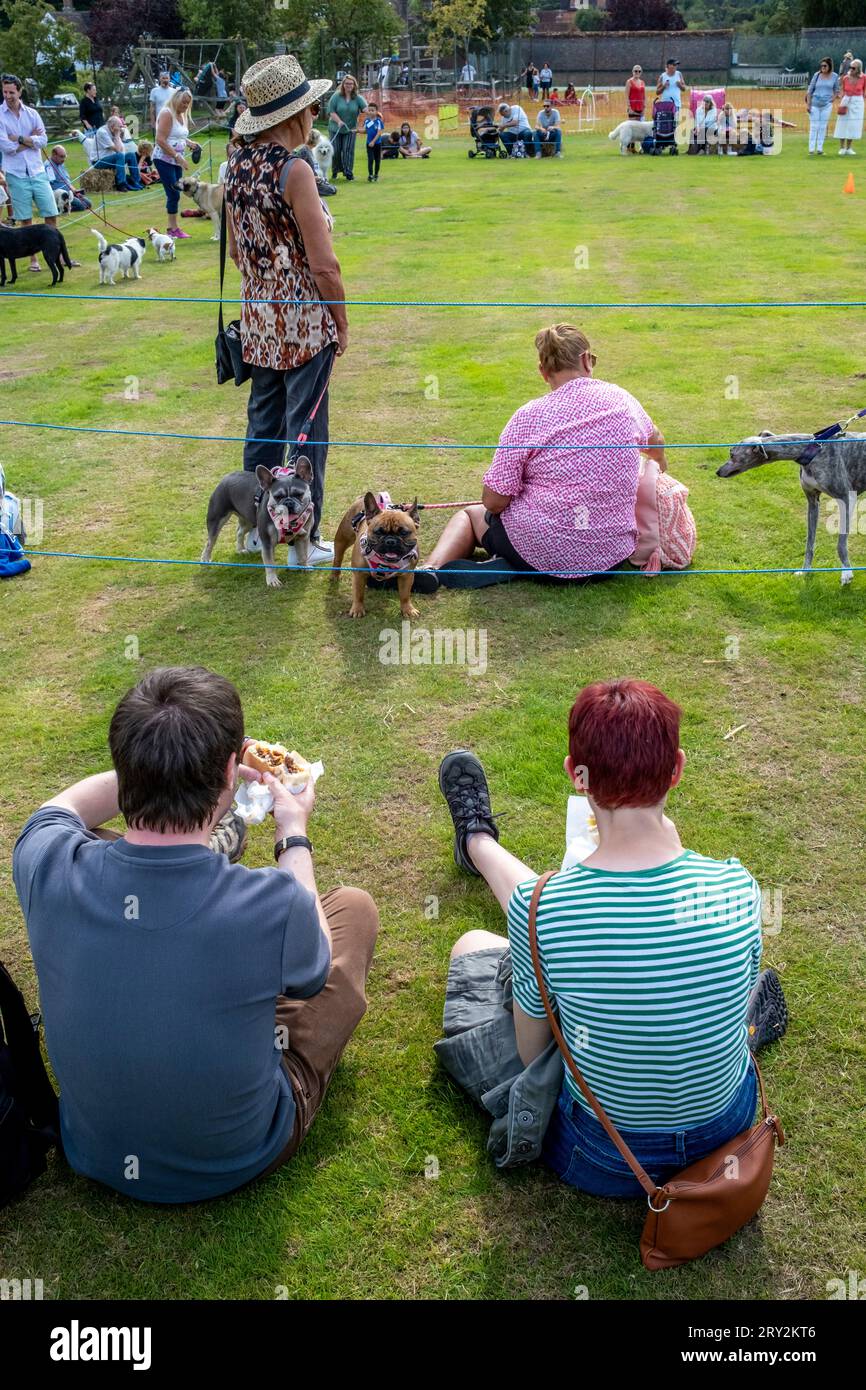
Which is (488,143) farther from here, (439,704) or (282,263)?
(439,704)

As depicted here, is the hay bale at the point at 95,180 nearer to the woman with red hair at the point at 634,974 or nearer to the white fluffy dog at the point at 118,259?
the white fluffy dog at the point at 118,259

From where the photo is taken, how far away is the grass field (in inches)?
112

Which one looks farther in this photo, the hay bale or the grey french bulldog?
the hay bale

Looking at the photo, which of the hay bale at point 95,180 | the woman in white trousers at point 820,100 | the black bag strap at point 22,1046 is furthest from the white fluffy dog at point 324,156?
the black bag strap at point 22,1046

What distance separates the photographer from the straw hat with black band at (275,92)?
219 inches

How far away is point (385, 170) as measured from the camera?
27953 millimetres

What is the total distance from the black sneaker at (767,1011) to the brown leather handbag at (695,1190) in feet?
1.91

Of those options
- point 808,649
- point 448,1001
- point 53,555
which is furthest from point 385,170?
point 448,1001

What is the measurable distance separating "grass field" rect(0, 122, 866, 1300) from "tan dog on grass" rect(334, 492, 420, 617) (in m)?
0.19

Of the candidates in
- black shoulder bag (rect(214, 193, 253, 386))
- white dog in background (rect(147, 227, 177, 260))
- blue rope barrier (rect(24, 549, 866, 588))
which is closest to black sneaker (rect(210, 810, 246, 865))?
blue rope barrier (rect(24, 549, 866, 588))

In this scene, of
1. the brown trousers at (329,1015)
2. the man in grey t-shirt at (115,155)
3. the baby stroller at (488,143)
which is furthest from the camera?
the baby stroller at (488,143)

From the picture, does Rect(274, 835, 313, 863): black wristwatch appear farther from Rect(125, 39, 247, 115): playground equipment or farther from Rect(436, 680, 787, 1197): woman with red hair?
Rect(125, 39, 247, 115): playground equipment

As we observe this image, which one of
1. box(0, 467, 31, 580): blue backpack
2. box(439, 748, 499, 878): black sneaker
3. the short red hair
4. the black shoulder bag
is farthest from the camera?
box(0, 467, 31, 580): blue backpack

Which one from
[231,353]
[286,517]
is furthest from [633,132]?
[286,517]
